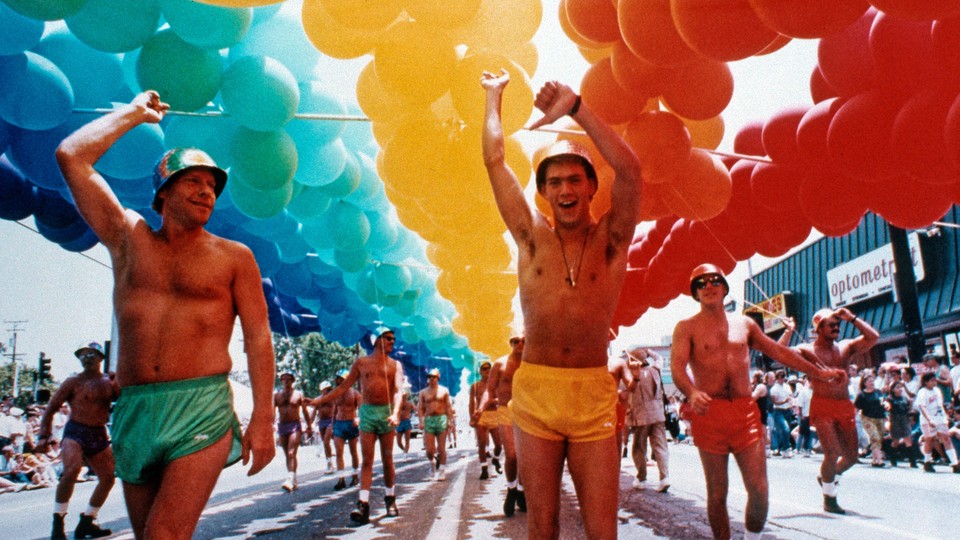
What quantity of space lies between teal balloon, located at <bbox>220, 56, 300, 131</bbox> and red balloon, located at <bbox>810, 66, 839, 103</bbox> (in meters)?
4.07

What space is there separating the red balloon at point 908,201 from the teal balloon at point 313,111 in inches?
184

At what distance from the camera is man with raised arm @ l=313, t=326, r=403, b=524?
23.5 ft

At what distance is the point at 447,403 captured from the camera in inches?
555

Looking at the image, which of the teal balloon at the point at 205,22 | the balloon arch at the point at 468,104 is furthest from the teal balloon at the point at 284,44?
the teal balloon at the point at 205,22

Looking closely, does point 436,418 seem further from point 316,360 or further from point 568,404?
point 316,360

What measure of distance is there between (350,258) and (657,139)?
477 cm

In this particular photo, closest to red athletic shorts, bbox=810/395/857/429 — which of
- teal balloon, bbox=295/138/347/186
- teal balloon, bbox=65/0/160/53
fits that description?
teal balloon, bbox=295/138/347/186

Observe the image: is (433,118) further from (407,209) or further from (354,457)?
(354,457)

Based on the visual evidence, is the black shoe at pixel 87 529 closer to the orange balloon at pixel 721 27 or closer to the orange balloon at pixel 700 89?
the orange balloon at pixel 700 89

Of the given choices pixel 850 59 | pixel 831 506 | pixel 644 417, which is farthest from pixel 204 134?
pixel 644 417

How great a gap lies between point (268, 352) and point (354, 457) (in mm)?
9167

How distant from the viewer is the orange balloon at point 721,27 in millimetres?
2982

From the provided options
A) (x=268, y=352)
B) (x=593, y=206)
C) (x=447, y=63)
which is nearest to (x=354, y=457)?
(x=593, y=206)

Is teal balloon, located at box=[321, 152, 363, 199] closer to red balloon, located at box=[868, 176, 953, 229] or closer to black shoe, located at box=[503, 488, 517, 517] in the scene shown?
black shoe, located at box=[503, 488, 517, 517]
